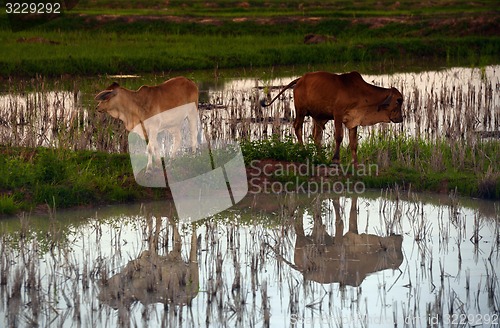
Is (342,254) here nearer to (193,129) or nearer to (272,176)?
(272,176)

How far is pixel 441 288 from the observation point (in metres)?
6.42

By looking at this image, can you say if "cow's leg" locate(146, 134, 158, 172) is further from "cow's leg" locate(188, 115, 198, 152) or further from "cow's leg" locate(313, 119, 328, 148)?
"cow's leg" locate(313, 119, 328, 148)

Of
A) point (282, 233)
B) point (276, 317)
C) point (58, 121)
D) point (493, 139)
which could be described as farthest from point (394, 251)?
point (58, 121)

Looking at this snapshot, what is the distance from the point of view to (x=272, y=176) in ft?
31.4

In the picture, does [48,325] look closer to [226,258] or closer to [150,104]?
[226,258]

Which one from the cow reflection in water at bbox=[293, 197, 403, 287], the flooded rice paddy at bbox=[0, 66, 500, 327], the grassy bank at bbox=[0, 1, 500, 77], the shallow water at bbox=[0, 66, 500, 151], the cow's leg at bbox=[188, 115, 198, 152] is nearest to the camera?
the flooded rice paddy at bbox=[0, 66, 500, 327]

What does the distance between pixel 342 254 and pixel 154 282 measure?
57.6 inches

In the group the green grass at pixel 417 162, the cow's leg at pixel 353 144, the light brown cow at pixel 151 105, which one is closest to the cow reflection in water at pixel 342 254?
the green grass at pixel 417 162

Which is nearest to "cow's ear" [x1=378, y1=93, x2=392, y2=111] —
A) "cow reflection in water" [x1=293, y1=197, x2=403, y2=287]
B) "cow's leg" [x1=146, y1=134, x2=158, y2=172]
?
"cow reflection in water" [x1=293, y1=197, x2=403, y2=287]

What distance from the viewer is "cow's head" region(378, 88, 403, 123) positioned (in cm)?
979

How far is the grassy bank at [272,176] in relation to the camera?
876cm

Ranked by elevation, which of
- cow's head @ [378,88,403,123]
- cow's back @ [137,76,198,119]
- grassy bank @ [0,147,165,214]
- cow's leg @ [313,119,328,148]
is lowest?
grassy bank @ [0,147,165,214]

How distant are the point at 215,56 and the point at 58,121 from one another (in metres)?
8.63

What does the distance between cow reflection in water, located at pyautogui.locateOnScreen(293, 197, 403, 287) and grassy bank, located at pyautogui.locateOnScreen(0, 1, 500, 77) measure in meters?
11.0
